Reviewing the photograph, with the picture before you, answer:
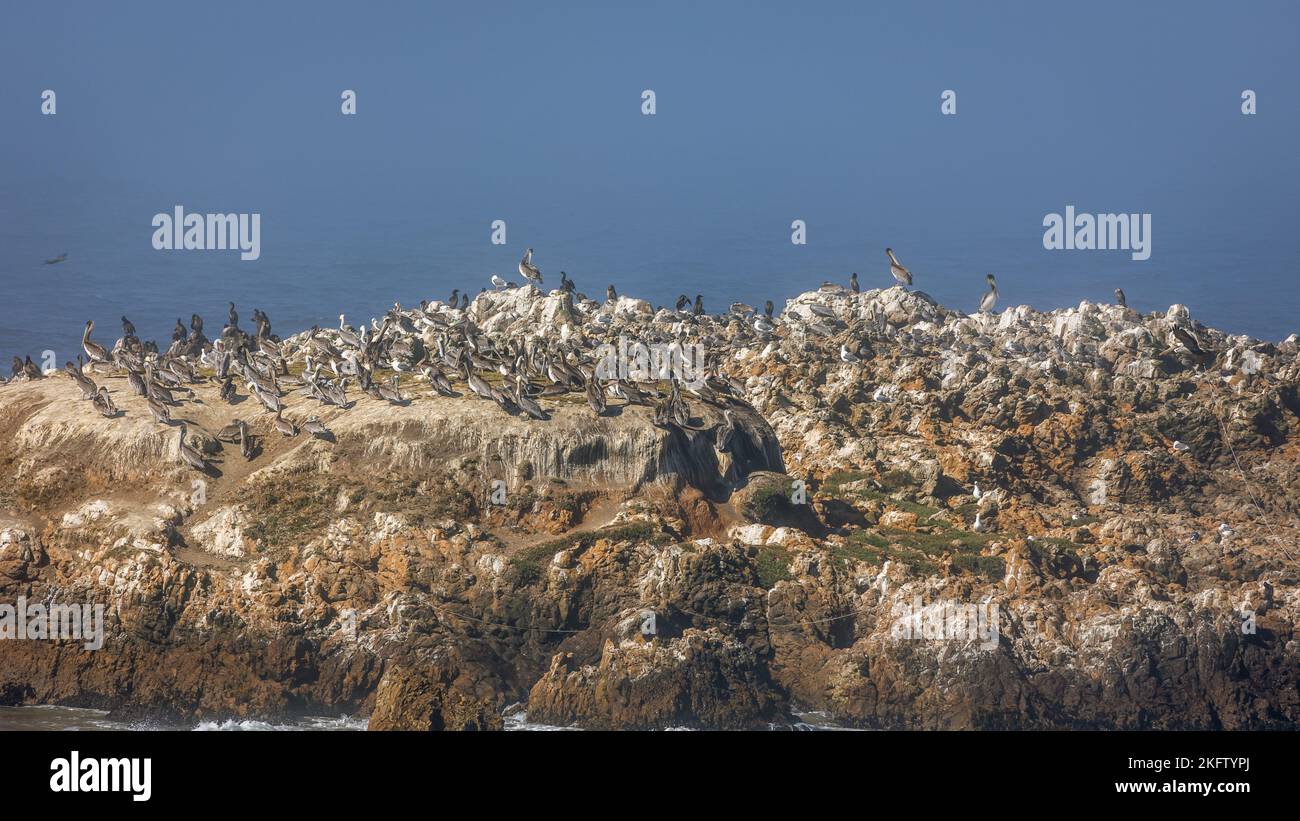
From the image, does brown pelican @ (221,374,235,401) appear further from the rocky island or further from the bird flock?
the rocky island

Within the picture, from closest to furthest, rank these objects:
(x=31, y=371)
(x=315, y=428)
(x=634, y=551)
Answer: (x=634, y=551), (x=315, y=428), (x=31, y=371)

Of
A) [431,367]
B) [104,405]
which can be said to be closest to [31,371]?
[104,405]

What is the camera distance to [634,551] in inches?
1885

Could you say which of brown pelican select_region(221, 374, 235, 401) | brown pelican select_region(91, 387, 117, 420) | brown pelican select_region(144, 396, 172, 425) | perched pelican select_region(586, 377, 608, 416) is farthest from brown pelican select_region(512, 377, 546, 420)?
brown pelican select_region(91, 387, 117, 420)

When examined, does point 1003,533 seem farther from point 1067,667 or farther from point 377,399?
point 377,399

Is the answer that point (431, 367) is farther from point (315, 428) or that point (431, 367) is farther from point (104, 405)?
point (104, 405)

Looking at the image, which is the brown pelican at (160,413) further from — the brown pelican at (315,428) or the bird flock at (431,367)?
the brown pelican at (315,428)

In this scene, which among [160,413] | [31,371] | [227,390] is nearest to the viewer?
[160,413]

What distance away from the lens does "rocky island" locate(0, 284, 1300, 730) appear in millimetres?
44844

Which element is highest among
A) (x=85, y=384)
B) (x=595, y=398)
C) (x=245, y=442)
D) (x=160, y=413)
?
(x=85, y=384)

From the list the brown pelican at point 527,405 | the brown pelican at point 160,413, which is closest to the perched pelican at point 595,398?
the brown pelican at point 527,405

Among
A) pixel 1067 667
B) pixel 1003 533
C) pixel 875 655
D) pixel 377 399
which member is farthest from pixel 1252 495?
pixel 377 399

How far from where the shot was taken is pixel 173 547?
47531 mm

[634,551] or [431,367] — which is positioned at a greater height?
[431,367]
